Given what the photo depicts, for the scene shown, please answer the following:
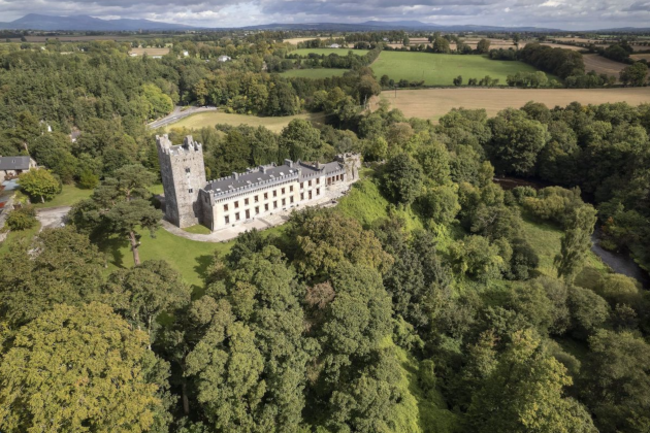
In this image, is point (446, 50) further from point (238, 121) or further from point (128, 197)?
point (128, 197)

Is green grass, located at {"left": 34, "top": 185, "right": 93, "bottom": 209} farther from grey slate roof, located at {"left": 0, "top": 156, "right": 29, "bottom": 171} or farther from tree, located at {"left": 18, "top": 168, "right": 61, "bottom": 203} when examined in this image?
grey slate roof, located at {"left": 0, "top": 156, "right": 29, "bottom": 171}

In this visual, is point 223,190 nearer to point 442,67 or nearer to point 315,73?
point 315,73

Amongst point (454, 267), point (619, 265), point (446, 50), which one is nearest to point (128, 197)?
point (454, 267)

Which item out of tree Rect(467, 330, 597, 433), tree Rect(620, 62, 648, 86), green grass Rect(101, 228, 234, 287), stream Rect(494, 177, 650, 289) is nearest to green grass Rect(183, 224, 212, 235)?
green grass Rect(101, 228, 234, 287)

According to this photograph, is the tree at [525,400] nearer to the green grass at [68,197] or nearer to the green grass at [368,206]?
the green grass at [368,206]

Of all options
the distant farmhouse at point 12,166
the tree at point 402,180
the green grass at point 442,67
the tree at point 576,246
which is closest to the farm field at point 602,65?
the green grass at point 442,67
